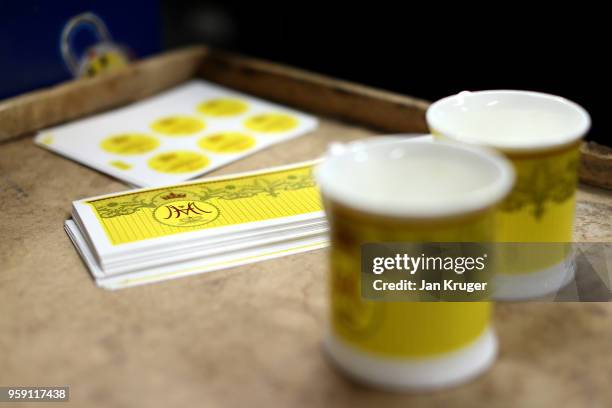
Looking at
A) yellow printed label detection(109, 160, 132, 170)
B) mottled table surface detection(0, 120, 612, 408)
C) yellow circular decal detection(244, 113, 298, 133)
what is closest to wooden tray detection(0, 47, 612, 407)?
mottled table surface detection(0, 120, 612, 408)

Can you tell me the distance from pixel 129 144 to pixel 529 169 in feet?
2.26

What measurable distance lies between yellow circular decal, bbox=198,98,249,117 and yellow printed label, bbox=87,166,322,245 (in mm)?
307

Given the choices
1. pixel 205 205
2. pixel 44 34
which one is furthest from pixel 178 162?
pixel 44 34

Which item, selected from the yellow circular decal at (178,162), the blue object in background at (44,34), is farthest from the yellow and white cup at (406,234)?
the blue object in background at (44,34)

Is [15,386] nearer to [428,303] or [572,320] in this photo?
[428,303]

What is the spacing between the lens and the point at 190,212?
3.09 feet

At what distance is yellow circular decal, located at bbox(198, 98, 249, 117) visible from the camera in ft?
4.38

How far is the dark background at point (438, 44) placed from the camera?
3.86 feet

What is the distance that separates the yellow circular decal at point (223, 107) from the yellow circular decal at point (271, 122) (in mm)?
45

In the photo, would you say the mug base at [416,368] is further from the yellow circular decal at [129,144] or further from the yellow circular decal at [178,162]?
the yellow circular decal at [129,144]

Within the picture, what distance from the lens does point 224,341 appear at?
737 millimetres

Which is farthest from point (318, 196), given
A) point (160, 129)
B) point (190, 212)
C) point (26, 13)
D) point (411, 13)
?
point (26, 13)

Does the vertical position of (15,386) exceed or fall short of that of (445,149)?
it falls short

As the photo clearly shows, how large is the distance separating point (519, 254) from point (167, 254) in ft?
1.23
